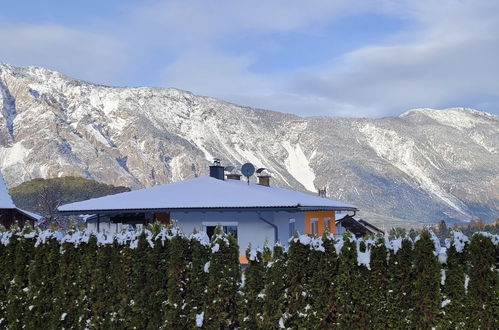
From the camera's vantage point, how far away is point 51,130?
145125 millimetres

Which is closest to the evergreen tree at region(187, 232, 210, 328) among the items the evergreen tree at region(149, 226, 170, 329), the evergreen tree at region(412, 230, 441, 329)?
the evergreen tree at region(149, 226, 170, 329)

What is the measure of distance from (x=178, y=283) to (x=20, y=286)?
10.4ft

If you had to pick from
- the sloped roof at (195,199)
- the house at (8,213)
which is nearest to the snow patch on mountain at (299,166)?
the house at (8,213)

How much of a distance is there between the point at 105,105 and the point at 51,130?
31.2 meters

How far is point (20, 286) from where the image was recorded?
1109cm

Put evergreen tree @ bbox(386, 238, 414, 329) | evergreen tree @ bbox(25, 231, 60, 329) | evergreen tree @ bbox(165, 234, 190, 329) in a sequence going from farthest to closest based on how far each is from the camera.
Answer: evergreen tree @ bbox(25, 231, 60, 329) < evergreen tree @ bbox(165, 234, 190, 329) < evergreen tree @ bbox(386, 238, 414, 329)

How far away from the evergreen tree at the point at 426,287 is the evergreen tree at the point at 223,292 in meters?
2.78

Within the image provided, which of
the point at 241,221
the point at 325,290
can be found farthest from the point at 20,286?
the point at 241,221

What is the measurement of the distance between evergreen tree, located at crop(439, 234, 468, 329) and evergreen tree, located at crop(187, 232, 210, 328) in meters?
3.71

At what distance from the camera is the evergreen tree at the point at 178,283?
392 inches

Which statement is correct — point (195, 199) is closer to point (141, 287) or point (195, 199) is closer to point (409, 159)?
point (141, 287)

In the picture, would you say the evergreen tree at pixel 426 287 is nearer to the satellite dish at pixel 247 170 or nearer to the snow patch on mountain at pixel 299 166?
the satellite dish at pixel 247 170

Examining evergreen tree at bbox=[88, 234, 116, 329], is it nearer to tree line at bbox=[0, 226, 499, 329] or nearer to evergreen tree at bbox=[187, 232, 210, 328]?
tree line at bbox=[0, 226, 499, 329]

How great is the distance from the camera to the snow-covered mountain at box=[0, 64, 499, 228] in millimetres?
142750
